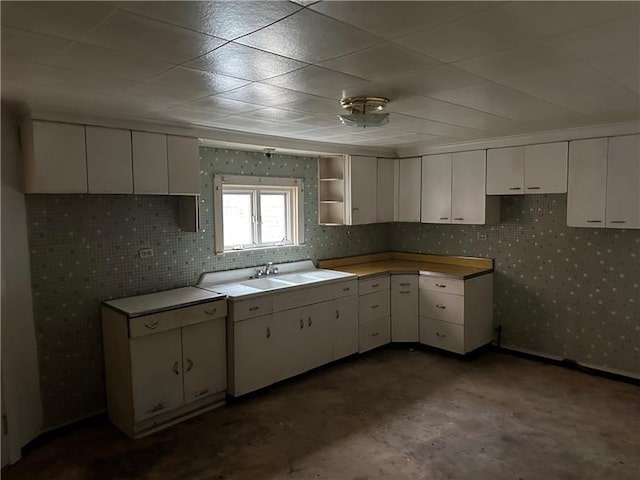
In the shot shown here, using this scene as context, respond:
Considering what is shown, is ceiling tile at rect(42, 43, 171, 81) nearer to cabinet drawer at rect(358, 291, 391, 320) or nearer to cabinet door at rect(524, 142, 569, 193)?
cabinet drawer at rect(358, 291, 391, 320)

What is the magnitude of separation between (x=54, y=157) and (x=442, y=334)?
145 inches

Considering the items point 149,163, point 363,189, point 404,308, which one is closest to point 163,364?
point 149,163

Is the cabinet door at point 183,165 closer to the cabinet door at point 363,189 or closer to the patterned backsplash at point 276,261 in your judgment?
the patterned backsplash at point 276,261

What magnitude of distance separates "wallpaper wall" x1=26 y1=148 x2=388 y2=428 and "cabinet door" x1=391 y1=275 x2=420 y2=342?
6.44 ft

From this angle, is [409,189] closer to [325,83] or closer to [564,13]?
[325,83]

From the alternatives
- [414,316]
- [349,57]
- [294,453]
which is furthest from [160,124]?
[414,316]

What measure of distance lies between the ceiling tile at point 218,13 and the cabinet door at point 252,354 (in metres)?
2.43

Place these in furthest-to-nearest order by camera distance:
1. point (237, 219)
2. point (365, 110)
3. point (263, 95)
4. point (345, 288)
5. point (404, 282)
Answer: point (404, 282) < point (345, 288) < point (237, 219) < point (365, 110) < point (263, 95)

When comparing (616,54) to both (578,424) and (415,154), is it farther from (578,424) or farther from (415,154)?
A: (415,154)


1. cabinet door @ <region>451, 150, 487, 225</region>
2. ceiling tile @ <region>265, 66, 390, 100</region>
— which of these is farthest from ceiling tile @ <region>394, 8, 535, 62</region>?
cabinet door @ <region>451, 150, 487, 225</region>

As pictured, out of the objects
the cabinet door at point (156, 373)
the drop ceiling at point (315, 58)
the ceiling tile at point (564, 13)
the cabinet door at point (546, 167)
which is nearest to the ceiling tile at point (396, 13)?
the drop ceiling at point (315, 58)

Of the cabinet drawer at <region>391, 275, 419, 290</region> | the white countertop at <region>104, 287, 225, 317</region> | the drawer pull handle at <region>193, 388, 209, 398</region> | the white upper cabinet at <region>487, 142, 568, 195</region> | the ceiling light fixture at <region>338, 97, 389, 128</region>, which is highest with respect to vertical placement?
the ceiling light fixture at <region>338, 97, 389, 128</region>

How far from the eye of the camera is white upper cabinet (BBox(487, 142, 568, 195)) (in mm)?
3936

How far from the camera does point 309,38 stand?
1633 millimetres
